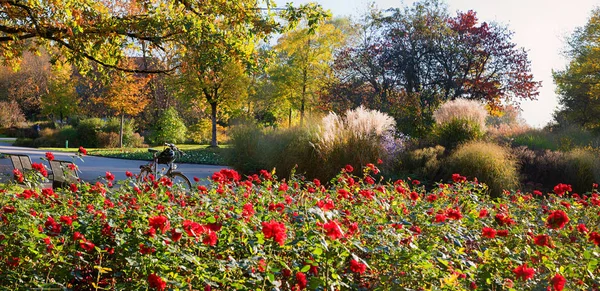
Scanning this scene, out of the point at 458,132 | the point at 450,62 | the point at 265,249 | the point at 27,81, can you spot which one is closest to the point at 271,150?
the point at 458,132

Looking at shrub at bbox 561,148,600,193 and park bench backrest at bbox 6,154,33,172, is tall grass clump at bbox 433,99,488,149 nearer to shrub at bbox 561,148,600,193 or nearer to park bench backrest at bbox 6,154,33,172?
shrub at bbox 561,148,600,193

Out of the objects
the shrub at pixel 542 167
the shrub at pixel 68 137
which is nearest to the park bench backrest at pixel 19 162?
the shrub at pixel 542 167

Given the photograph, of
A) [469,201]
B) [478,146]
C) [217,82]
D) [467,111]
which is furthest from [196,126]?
[469,201]

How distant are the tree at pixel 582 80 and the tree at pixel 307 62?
10209mm

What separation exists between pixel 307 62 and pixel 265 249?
72.7ft

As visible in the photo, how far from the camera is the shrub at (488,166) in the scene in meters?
7.83

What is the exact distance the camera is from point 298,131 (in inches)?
387

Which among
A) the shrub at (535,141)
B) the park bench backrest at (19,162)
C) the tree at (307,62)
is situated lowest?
the park bench backrest at (19,162)

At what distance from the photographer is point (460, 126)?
11164 mm

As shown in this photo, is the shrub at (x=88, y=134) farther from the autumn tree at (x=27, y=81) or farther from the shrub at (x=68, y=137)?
the autumn tree at (x=27, y=81)

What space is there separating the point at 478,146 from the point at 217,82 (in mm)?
16852

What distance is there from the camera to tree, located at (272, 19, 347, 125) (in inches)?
936

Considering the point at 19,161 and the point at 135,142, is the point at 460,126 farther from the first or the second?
the point at 135,142

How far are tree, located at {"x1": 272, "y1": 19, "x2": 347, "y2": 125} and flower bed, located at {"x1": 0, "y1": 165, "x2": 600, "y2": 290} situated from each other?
67.2 feet
